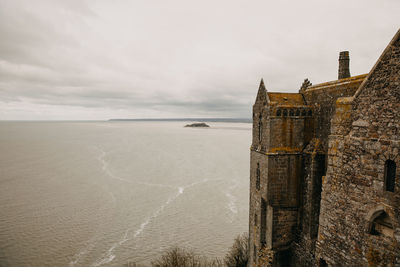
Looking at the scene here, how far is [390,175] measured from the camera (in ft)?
15.9

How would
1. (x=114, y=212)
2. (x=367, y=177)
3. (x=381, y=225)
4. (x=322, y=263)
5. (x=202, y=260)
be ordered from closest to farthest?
(x=381, y=225) < (x=367, y=177) < (x=322, y=263) < (x=202, y=260) < (x=114, y=212)

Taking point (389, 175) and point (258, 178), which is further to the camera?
point (258, 178)

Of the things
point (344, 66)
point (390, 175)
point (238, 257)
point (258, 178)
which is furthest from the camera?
point (238, 257)

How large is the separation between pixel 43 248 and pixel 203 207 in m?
19.5

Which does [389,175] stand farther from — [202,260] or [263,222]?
→ [202,260]

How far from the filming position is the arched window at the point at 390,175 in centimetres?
478

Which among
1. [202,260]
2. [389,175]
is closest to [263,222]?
[202,260]

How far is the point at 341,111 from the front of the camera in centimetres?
588

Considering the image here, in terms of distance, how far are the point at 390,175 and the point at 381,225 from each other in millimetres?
1097

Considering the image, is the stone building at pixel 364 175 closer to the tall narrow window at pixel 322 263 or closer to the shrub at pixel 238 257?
the tall narrow window at pixel 322 263

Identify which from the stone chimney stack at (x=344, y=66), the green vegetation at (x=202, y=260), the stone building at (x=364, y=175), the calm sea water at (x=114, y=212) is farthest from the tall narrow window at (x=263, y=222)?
the calm sea water at (x=114, y=212)

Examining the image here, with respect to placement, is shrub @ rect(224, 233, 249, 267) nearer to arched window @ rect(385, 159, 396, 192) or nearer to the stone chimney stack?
the stone chimney stack

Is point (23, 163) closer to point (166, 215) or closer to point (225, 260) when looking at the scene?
point (166, 215)

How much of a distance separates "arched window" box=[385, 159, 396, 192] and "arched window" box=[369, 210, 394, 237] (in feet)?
1.74
